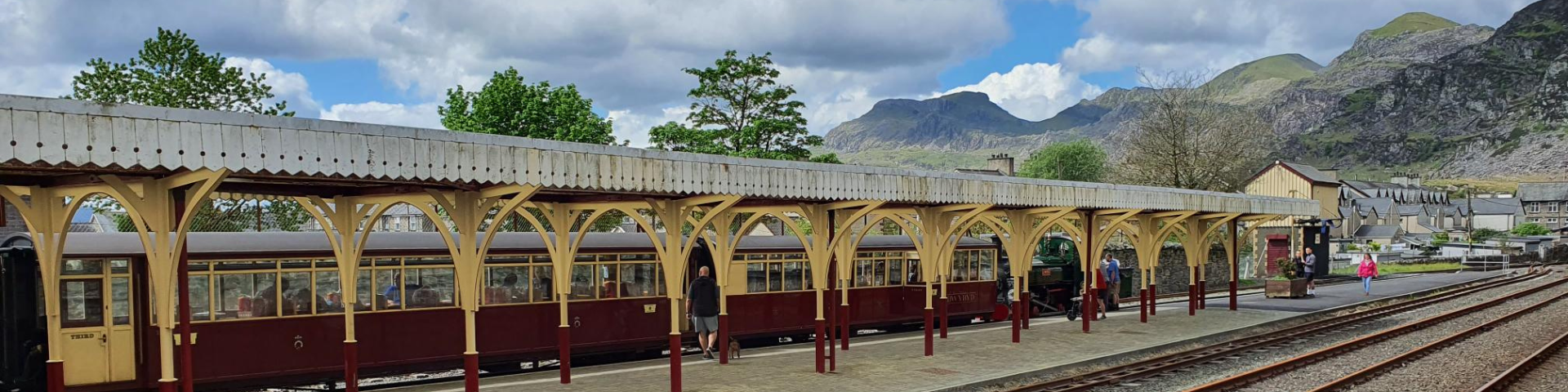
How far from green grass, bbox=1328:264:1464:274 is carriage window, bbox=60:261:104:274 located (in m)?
43.0

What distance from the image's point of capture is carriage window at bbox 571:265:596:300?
14.1 m

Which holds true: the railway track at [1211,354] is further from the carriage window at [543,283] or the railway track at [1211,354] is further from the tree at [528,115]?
the tree at [528,115]

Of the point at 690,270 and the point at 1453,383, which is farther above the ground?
the point at 690,270

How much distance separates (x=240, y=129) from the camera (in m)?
7.30

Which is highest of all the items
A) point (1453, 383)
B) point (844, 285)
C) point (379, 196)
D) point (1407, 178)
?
point (1407, 178)

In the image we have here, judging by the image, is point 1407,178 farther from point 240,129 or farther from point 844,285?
point 240,129

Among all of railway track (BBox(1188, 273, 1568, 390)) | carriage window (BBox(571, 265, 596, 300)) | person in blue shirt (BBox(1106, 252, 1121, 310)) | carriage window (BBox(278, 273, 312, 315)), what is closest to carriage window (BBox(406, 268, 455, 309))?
carriage window (BBox(278, 273, 312, 315))

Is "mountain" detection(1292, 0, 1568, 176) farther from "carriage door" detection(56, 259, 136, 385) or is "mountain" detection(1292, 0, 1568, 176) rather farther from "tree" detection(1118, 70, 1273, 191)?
"carriage door" detection(56, 259, 136, 385)

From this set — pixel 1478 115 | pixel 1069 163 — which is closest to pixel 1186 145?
pixel 1069 163

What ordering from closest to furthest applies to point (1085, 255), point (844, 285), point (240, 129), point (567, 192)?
point (240, 129) < point (567, 192) < point (844, 285) < point (1085, 255)

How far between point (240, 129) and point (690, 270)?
9188 millimetres

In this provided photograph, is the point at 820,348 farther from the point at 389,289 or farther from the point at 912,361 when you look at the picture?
the point at 389,289

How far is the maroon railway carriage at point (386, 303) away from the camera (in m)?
10.5

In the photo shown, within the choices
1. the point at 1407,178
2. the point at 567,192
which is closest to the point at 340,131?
the point at 567,192
